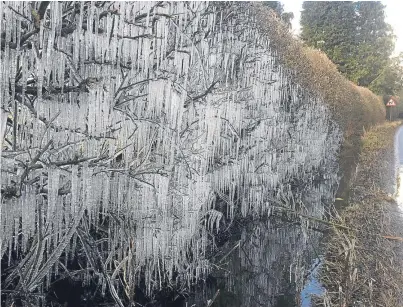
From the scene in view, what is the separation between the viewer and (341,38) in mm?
6941

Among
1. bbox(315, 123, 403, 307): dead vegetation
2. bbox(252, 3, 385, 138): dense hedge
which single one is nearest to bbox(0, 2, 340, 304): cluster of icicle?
bbox(252, 3, 385, 138): dense hedge

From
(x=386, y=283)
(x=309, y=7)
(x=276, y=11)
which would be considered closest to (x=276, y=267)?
(x=386, y=283)

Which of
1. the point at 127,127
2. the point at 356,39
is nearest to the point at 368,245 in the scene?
the point at 127,127

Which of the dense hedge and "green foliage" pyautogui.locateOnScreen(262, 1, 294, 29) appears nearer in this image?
the dense hedge

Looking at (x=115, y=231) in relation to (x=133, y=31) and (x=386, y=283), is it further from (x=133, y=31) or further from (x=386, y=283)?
(x=386, y=283)

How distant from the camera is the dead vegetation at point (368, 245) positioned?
386 centimetres

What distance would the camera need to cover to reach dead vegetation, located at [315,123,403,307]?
12.7ft

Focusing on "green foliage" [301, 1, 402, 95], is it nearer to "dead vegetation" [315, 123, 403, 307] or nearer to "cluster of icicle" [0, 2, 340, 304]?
"dead vegetation" [315, 123, 403, 307]

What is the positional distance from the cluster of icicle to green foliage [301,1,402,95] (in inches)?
52.7

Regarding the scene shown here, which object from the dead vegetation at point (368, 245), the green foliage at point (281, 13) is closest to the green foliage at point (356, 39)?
the green foliage at point (281, 13)

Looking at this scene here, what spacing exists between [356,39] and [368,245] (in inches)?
130

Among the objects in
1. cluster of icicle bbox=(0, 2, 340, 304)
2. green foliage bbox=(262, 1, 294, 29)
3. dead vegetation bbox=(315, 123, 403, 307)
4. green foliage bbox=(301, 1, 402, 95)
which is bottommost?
dead vegetation bbox=(315, 123, 403, 307)

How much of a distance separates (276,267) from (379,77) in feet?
9.38

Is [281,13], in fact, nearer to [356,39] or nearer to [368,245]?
[356,39]
